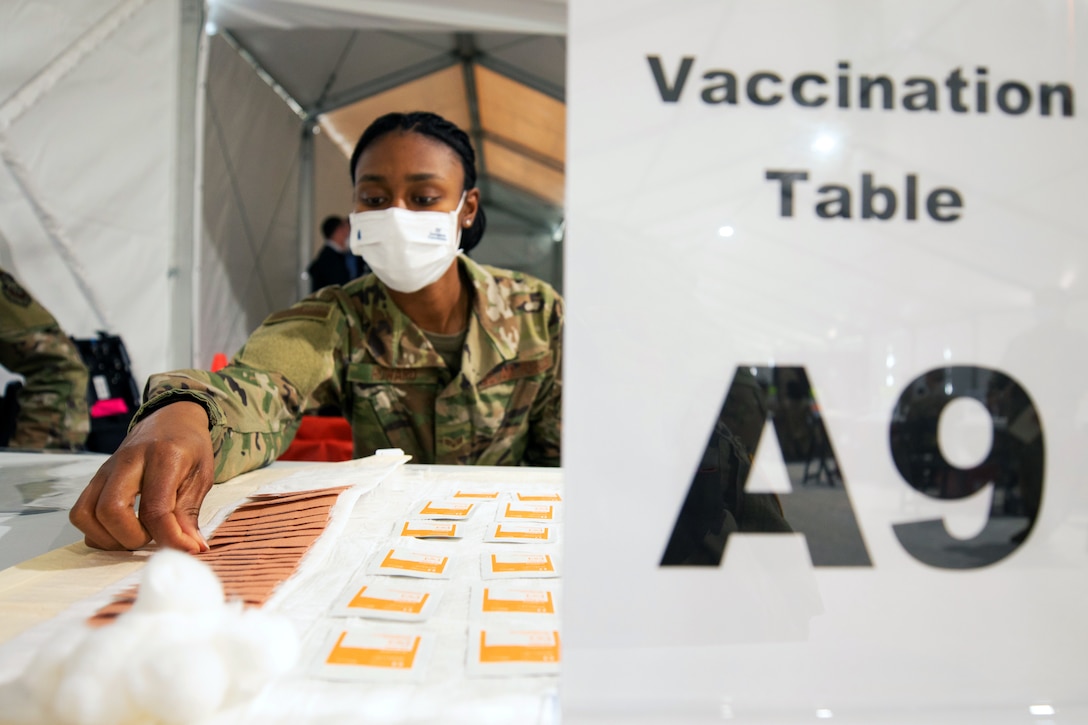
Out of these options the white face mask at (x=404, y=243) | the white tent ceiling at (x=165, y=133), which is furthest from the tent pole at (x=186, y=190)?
the white face mask at (x=404, y=243)

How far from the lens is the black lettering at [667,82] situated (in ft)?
0.73

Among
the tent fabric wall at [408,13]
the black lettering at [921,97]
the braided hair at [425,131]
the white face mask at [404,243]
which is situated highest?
the tent fabric wall at [408,13]

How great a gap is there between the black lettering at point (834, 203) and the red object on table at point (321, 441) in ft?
3.04

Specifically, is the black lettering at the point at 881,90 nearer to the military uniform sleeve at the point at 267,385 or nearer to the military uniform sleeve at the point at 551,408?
the military uniform sleeve at the point at 267,385

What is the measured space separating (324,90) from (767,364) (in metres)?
3.96

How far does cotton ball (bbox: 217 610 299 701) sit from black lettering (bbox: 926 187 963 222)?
0.25m

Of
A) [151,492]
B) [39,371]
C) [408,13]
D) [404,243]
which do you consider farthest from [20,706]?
[408,13]

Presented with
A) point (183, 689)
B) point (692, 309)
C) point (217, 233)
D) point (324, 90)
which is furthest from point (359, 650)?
point (324, 90)

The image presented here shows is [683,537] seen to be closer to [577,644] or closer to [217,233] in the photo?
[577,644]

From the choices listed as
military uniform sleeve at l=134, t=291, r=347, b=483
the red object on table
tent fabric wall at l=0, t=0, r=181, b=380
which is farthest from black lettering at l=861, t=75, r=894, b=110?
tent fabric wall at l=0, t=0, r=181, b=380

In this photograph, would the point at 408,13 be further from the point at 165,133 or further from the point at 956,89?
the point at 956,89

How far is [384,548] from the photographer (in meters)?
0.39

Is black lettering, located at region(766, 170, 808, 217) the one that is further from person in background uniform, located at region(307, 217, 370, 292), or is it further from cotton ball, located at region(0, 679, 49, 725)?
person in background uniform, located at region(307, 217, 370, 292)

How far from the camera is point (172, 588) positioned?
0.20 meters
